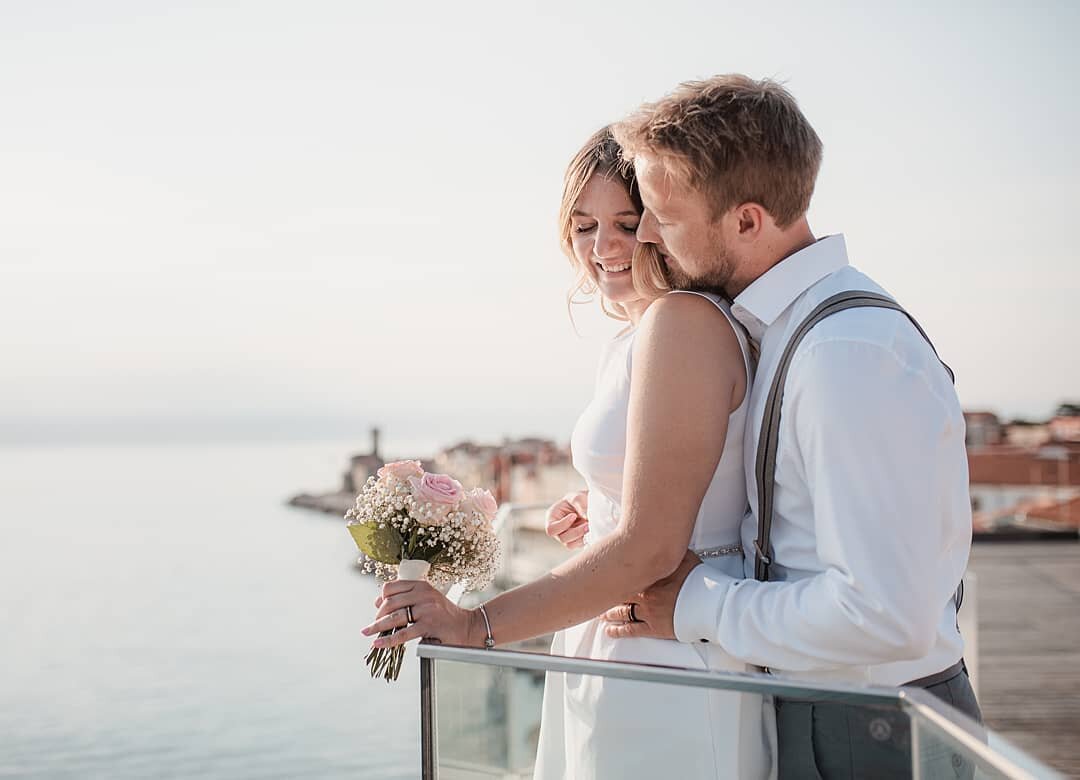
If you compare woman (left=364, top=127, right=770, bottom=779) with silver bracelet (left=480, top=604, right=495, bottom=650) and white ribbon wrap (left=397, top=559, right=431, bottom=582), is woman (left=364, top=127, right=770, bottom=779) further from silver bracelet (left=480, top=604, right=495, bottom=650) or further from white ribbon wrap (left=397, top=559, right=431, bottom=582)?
white ribbon wrap (left=397, top=559, right=431, bottom=582)

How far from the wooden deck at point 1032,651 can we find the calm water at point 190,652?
30.9 ft

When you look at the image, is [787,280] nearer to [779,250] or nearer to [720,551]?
[779,250]

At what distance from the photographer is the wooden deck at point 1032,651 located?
6418mm

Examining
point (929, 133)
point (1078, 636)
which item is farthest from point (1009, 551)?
point (929, 133)

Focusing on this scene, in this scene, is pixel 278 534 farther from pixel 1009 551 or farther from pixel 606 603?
pixel 606 603

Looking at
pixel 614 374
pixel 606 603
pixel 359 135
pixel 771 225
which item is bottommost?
pixel 606 603

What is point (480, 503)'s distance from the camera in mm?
2201

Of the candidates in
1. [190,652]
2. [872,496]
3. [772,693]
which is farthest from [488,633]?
[190,652]

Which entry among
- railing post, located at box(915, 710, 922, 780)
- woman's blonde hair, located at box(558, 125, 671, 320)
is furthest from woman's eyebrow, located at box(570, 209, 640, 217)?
railing post, located at box(915, 710, 922, 780)

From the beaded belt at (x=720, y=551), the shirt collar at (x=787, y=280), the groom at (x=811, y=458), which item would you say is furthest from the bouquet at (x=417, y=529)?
the shirt collar at (x=787, y=280)

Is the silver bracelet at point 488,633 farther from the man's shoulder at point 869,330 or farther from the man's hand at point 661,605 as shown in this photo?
the man's shoulder at point 869,330

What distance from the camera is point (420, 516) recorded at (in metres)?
2.07

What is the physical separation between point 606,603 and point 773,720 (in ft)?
1.37

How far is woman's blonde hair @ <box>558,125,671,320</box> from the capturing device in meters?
2.21
